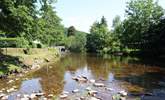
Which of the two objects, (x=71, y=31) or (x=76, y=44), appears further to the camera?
(x=71, y=31)

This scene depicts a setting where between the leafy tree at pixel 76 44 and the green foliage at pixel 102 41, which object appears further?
the leafy tree at pixel 76 44

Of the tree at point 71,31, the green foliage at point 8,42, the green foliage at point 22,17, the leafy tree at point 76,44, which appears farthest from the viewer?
the tree at point 71,31

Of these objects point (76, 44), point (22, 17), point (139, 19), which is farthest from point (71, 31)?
point (22, 17)

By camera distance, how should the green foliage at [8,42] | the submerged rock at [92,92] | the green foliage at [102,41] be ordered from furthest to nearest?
the green foliage at [102,41] → the green foliage at [8,42] → the submerged rock at [92,92]

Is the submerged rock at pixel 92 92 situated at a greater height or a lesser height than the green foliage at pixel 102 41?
lesser

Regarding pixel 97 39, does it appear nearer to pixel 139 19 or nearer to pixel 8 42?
pixel 139 19

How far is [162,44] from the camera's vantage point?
55031 mm

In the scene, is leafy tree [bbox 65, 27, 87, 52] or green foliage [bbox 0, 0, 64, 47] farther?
leafy tree [bbox 65, 27, 87, 52]

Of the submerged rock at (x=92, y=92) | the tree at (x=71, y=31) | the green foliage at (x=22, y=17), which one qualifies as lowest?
Result: the submerged rock at (x=92, y=92)

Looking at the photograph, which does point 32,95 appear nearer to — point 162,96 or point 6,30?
point 162,96

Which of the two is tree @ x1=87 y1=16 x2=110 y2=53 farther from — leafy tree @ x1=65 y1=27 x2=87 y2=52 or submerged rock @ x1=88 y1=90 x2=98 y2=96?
submerged rock @ x1=88 y1=90 x2=98 y2=96

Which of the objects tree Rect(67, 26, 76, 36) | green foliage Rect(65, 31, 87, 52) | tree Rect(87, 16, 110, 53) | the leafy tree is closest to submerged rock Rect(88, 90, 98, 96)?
tree Rect(87, 16, 110, 53)

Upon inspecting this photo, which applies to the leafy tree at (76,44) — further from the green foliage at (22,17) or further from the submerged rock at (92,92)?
the submerged rock at (92,92)

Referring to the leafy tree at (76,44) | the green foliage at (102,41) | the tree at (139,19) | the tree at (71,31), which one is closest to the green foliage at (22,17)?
the tree at (139,19)
